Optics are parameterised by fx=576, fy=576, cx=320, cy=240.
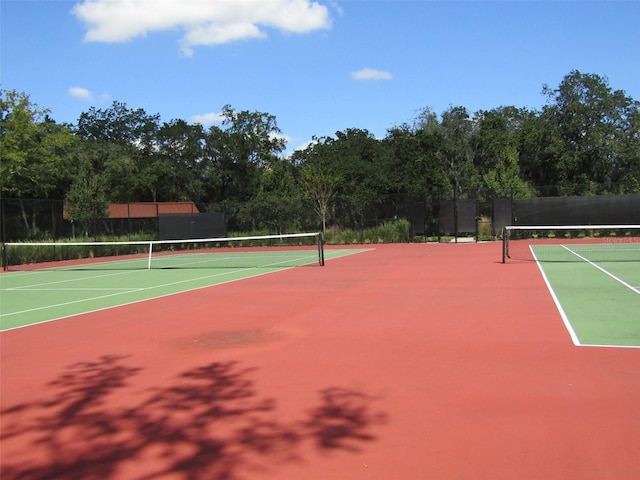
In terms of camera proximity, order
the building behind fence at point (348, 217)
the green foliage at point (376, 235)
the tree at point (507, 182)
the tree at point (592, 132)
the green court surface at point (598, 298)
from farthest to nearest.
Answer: the tree at point (592, 132), the tree at point (507, 182), the green foliage at point (376, 235), the building behind fence at point (348, 217), the green court surface at point (598, 298)

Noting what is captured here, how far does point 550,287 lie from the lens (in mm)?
11898

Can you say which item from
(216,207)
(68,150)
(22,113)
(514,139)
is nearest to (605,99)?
(514,139)

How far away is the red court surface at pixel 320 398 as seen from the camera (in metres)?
3.84

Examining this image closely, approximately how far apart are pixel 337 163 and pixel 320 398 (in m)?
46.4

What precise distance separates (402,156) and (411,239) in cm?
1688

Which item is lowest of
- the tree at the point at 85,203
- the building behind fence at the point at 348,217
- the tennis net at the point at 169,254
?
the tennis net at the point at 169,254

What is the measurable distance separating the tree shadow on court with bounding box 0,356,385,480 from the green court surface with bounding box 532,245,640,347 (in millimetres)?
3902

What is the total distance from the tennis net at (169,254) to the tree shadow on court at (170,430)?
12.9m

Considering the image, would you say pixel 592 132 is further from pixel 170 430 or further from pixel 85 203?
pixel 170 430

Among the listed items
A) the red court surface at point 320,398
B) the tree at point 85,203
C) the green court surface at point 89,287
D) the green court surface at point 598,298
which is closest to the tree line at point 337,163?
the tree at point 85,203

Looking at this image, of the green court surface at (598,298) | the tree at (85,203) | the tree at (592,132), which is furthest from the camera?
the tree at (592,132)

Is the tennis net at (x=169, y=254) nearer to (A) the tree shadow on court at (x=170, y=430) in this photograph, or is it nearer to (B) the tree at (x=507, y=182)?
(B) the tree at (x=507, y=182)

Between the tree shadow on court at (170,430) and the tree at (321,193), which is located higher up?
the tree at (321,193)

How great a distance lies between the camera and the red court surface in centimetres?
384
